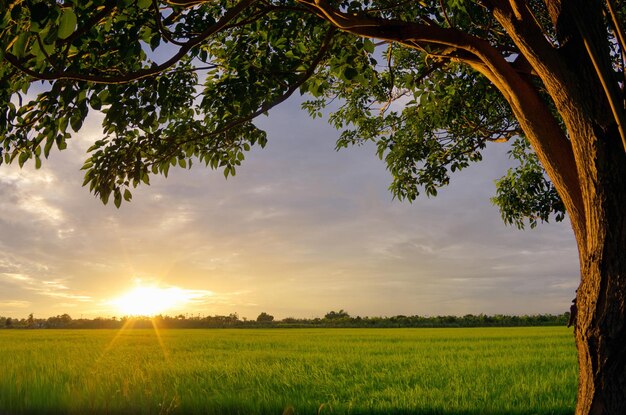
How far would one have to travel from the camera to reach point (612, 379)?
17.8 feet

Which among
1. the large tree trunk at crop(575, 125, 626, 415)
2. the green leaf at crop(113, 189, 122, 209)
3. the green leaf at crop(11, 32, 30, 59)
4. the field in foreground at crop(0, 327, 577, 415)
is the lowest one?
the field in foreground at crop(0, 327, 577, 415)

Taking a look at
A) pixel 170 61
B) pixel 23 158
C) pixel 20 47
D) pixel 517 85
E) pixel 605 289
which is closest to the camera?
pixel 20 47

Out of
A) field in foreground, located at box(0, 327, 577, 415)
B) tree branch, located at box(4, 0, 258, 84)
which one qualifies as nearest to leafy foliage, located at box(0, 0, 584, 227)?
tree branch, located at box(4, 0, 258, 84)

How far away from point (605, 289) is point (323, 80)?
4858 mm

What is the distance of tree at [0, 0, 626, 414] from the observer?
541cm

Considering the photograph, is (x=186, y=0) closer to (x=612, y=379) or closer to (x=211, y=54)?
(x=211, y=54)

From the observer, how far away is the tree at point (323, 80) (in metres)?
5.41

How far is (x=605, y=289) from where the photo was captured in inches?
214

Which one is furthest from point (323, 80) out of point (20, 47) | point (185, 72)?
point (20, 47)

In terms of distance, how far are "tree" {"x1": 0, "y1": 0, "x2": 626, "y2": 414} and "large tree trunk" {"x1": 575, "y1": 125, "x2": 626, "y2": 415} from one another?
0.04 feet

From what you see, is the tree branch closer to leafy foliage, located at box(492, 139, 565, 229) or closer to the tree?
the tree

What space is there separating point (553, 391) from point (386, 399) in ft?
13.1

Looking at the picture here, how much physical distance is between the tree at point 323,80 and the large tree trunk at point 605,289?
0.01 meters

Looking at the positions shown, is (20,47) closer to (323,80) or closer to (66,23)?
(66,23)
